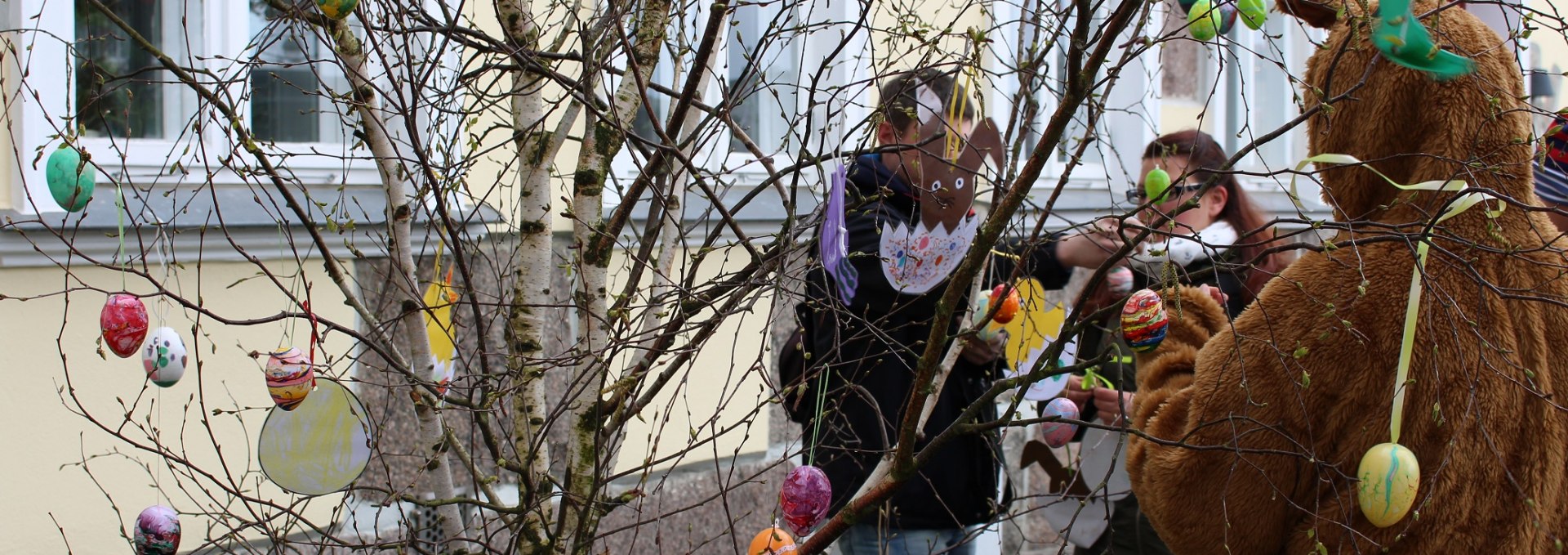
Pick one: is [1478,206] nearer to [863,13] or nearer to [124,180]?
[863,13]

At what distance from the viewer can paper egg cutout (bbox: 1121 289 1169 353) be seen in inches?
66.6

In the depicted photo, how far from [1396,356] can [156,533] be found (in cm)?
175

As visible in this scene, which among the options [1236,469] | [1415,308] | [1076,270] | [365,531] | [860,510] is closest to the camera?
[1415,308]

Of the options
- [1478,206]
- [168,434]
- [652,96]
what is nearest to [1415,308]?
[1478,206]

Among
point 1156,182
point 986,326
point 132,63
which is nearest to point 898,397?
point 986,326

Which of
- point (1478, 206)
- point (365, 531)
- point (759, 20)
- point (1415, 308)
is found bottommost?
point (365, 531)

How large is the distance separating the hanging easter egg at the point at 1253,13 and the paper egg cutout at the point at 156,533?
1.67m

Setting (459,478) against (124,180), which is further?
(459,478)

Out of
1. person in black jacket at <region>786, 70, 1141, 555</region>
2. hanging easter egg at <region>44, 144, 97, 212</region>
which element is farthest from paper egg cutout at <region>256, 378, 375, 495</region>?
person in black jacket at <region>786, 70, 1141, 555</region>

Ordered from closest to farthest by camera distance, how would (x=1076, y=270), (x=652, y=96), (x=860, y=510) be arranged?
(x=860, y=510) < (x=652, y=96) < (x=1076, y=270)

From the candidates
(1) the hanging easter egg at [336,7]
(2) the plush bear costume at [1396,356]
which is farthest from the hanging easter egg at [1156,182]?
(1) the hanging easter egg at [336,7]

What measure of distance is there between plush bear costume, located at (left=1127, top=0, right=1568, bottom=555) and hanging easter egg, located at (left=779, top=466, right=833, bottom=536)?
0.47 m

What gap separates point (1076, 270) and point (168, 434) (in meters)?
3.69

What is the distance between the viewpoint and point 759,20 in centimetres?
467
